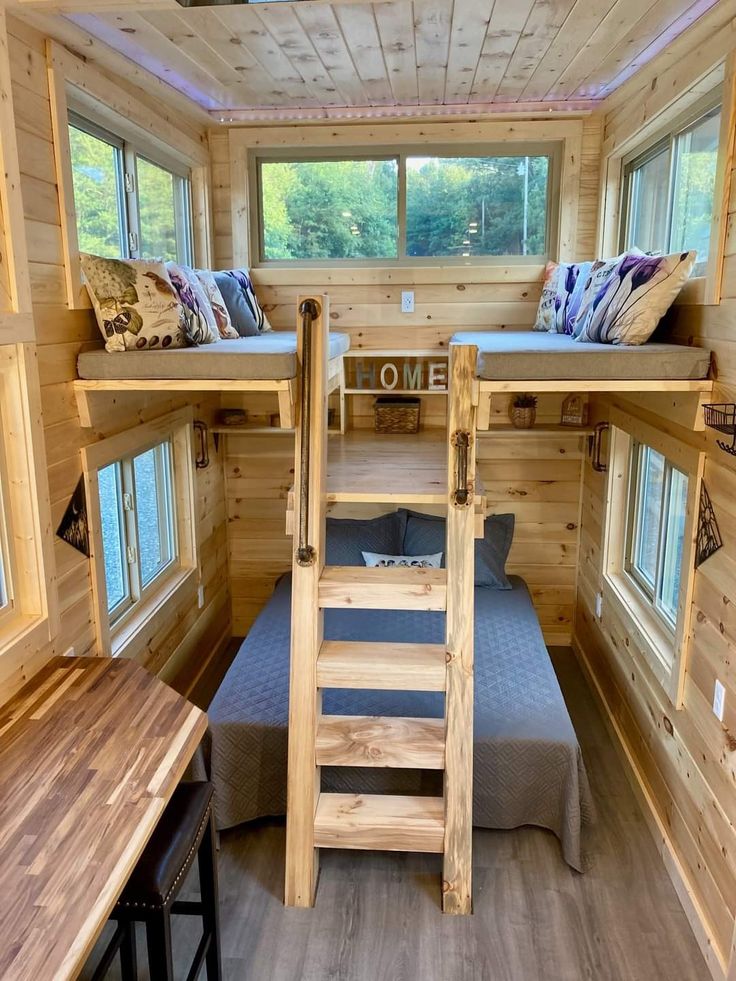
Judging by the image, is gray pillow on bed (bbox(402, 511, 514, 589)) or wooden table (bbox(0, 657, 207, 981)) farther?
gray pillow on bed (bbox(402, 511, 514, 589))

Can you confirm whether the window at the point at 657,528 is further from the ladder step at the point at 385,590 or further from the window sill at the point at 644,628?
the ladder step at the point at 385,590

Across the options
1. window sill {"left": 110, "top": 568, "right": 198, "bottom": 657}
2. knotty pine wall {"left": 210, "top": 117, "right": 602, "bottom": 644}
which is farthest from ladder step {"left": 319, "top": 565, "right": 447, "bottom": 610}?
knotty pine wall {"left": 210, "top": 117, "right": 602, "bottom": 644}

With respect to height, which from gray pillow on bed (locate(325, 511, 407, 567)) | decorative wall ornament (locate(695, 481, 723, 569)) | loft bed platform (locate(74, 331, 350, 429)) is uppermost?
loft bed platform (locate(74, 331, 350, 429))

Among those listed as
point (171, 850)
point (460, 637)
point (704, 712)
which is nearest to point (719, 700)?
point (704, 712)

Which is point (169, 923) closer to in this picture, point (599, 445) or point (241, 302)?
point (241, 302)

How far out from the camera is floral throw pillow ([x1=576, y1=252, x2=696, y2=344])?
2.36m

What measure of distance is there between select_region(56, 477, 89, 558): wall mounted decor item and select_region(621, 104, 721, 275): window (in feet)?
6.96

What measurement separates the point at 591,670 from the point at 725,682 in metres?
1.66

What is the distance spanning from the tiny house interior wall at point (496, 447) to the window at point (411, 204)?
139mm

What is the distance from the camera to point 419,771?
2.69 metres

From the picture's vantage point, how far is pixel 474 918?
2318 millimetres

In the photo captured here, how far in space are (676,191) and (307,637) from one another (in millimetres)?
2117

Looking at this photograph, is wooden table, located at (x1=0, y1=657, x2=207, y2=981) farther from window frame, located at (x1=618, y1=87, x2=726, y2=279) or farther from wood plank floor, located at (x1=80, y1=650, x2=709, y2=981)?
window frame, located at (x1=618, y1=87, x2=726, y2=279)

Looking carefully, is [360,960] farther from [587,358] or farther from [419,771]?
[587,358]
